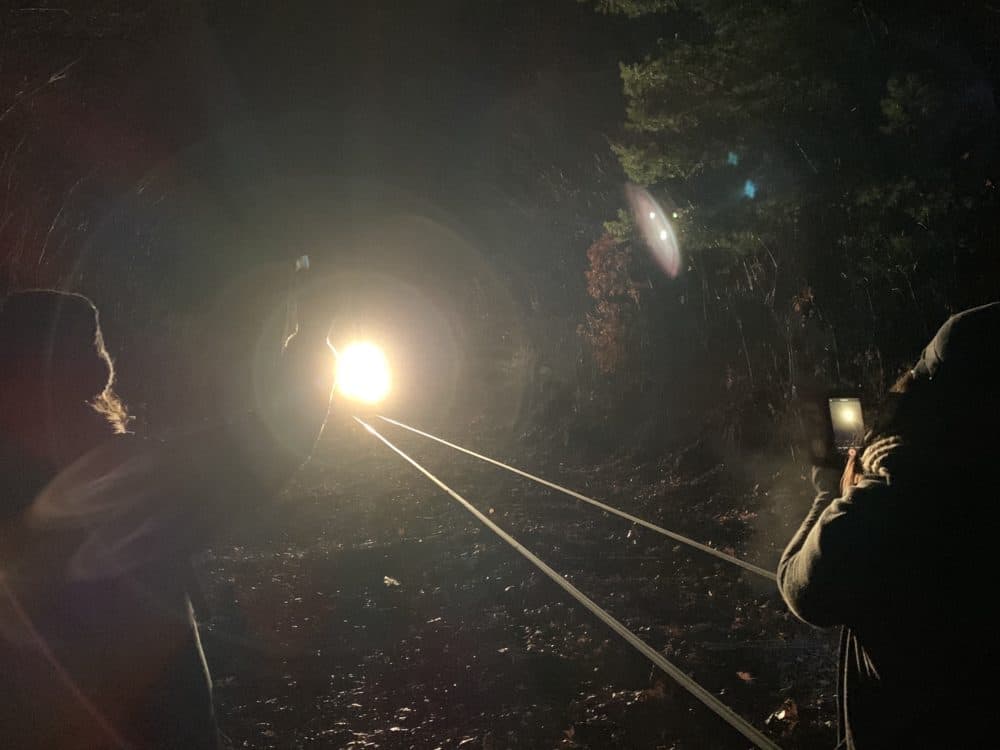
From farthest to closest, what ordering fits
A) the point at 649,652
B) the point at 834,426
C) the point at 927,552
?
the point at 649,652
the point at 834,426
the point at 927,552

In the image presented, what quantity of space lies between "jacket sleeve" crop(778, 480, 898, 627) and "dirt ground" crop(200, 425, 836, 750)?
294cm

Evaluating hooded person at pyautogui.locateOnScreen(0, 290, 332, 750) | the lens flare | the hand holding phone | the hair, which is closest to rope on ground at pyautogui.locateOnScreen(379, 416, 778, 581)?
the hand holding phone

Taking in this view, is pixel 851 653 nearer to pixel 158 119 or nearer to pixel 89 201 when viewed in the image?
pixel 158 119

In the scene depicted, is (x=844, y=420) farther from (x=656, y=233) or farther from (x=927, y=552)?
(x=656, y=233)

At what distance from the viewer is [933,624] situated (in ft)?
5.51

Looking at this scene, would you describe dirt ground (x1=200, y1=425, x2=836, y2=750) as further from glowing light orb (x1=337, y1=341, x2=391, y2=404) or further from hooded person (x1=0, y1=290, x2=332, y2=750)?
glowing light orb (x1=337, y1=341, x2=391, y2=404)

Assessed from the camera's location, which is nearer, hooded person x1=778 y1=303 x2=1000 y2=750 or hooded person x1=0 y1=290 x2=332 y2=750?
hooded person x1=778 y1=303 x2=1000 y2=750

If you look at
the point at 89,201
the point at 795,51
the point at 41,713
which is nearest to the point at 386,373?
the point at 89,201

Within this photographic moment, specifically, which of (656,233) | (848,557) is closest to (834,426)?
(848,557)

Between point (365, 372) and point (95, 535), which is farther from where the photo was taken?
point (365, 372)

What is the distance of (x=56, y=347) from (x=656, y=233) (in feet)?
49.3

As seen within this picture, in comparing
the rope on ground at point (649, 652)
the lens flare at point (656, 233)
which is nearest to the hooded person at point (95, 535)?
the rope on ground at point (649, 652)

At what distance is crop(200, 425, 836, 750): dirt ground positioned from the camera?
4738mm

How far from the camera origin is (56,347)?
183cm
